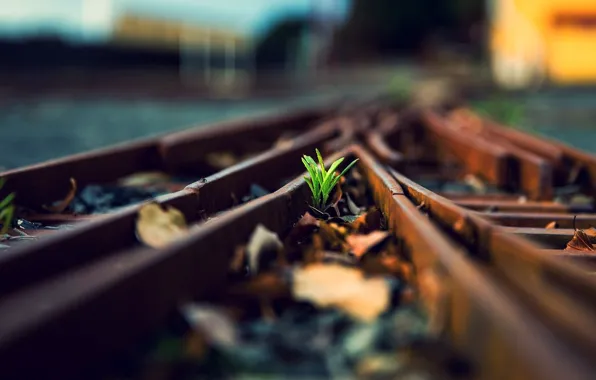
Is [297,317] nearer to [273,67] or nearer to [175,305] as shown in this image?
[175,305]

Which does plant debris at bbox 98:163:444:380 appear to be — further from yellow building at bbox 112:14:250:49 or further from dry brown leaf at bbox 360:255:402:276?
yellow building at bbox 112:14:250:49

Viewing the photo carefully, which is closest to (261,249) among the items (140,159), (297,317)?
(297,317)

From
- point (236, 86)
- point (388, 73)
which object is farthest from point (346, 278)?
point (388, 73)

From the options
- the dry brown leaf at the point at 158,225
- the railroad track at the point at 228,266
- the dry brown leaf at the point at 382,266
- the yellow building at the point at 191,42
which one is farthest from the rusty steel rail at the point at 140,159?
the yellow building at the point at 191,42

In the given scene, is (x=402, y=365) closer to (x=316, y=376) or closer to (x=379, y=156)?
(x=316, y=376)

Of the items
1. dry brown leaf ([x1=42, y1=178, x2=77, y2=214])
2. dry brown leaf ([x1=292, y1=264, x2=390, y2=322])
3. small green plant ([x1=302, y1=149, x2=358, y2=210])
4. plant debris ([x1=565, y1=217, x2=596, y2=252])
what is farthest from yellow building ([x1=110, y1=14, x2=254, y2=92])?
dry brown leaf ([x1=292, y1=264, x2=390, y2=322])

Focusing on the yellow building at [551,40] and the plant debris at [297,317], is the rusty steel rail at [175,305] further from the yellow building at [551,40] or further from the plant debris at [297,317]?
the yellow building at [551,40]
